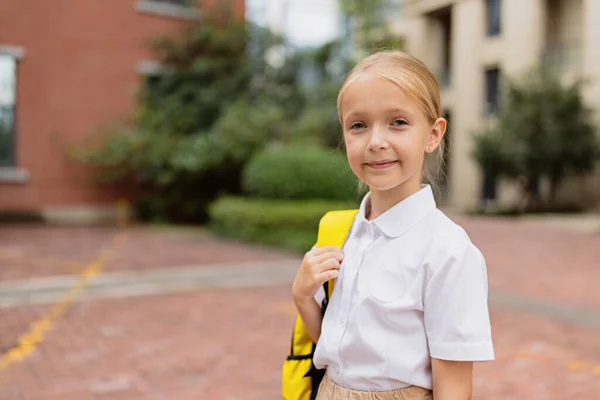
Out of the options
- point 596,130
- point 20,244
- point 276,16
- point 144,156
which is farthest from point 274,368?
point 276,16

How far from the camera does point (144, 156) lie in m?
13.1

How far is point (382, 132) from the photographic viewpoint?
1.11m

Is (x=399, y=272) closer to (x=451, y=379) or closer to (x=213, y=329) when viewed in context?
(x=451, y=379)

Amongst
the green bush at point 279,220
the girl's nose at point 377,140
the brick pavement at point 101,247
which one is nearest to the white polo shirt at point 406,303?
the girl's nose at point 377,140

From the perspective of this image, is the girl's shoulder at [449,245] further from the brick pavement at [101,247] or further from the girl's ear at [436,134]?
the brick pavement at [101,247]

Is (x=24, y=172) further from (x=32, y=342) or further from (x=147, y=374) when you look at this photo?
(x=147, y=374)

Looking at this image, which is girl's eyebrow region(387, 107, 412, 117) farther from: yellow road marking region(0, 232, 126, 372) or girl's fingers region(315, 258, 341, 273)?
yellow road marking region(0, 232, 126, 372)

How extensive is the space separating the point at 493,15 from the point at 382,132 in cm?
147

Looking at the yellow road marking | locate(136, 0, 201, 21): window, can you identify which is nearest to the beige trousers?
the yellow road marking

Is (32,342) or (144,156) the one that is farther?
(144,156)

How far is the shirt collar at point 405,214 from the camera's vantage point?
1166 millimetres

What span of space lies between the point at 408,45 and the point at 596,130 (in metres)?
3.66

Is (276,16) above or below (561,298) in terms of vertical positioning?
above

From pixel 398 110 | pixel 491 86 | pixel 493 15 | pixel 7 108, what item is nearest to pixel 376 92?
pixel 398 110
